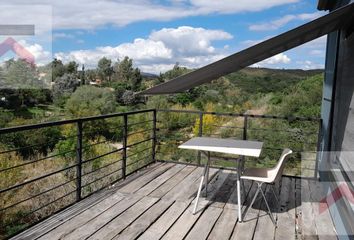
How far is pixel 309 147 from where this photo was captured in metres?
10.8

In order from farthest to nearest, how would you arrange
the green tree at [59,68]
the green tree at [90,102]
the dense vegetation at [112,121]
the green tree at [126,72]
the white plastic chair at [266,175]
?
1. the green tree at [126,72]
2. the green tree at [59,68]
3. the green tree at [90,102]
4. the dense vegetation at [112,121]
5. the white plastic chair at [266,175]

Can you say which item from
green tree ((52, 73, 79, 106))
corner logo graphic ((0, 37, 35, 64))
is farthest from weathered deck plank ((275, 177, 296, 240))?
green tree ((52, 73, 79, 106))

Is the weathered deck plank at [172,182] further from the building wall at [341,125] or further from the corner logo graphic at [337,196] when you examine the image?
the building wall at [341,125]

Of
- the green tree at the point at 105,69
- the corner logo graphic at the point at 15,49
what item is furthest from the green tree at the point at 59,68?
the corner logo graphic at the point at 15,49

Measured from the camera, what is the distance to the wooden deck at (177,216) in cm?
332

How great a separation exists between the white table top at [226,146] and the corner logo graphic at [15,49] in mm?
10046

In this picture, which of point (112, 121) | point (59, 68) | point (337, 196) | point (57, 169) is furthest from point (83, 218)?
point (59, 68)

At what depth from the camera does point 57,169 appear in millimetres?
12602

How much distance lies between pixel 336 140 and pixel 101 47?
56395mm

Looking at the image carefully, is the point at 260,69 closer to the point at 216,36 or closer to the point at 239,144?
the point at 239,144

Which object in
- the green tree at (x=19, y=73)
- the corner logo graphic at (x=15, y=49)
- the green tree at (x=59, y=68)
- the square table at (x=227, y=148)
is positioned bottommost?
the square table at (x=227, y=148)

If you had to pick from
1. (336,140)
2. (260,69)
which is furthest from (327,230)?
(260,69)

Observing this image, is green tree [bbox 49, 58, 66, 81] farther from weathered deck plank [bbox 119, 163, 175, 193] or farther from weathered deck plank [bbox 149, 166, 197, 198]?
weathered deck plank [bbox 149, 166, 197, 198]

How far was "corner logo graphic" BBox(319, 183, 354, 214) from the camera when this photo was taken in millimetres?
3037
